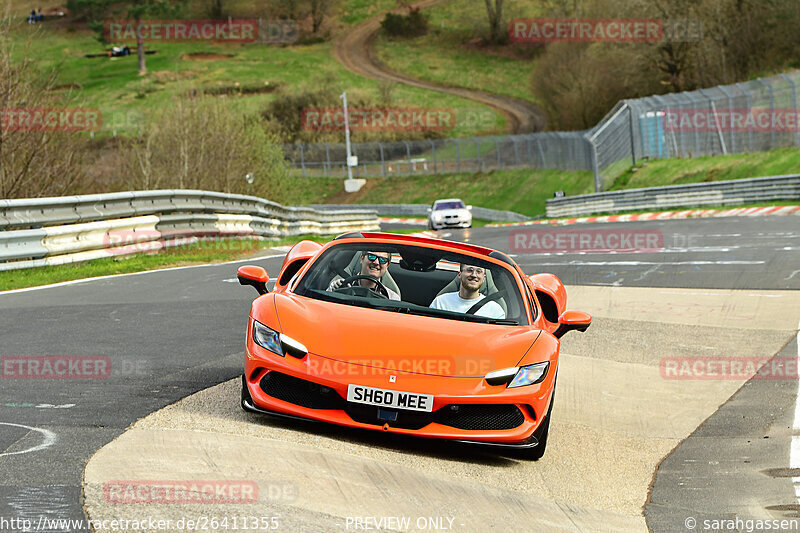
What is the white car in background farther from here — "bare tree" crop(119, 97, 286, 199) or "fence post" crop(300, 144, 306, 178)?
"fence post" crop(300, 144, 306, 178)

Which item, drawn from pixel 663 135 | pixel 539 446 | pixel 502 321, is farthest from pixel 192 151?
pixel 663 135

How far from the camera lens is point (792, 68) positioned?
49.6 meters

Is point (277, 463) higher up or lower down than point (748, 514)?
higher up

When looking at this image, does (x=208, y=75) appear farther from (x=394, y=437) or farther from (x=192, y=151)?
(x=394, y=437)

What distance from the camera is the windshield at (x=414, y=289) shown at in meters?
7.37

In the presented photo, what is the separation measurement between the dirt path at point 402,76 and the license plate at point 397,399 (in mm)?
86667

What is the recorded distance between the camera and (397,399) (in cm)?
638

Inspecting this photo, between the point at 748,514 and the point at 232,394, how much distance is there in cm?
355

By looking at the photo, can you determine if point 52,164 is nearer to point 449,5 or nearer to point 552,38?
point 552,38

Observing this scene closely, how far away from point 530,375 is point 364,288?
1.42m

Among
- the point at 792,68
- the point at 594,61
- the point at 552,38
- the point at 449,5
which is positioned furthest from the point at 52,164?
the point at 449,5

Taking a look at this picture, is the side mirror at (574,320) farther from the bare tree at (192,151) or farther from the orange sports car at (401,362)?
the bare tree at (192,151)

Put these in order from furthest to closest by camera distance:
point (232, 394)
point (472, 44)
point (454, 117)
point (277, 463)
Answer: point (472, 44), point (454, 117), point (232, 394), point (277, 463)

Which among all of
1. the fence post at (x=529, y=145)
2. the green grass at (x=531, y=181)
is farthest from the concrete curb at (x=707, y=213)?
the fence post at (x=529, y=145)
